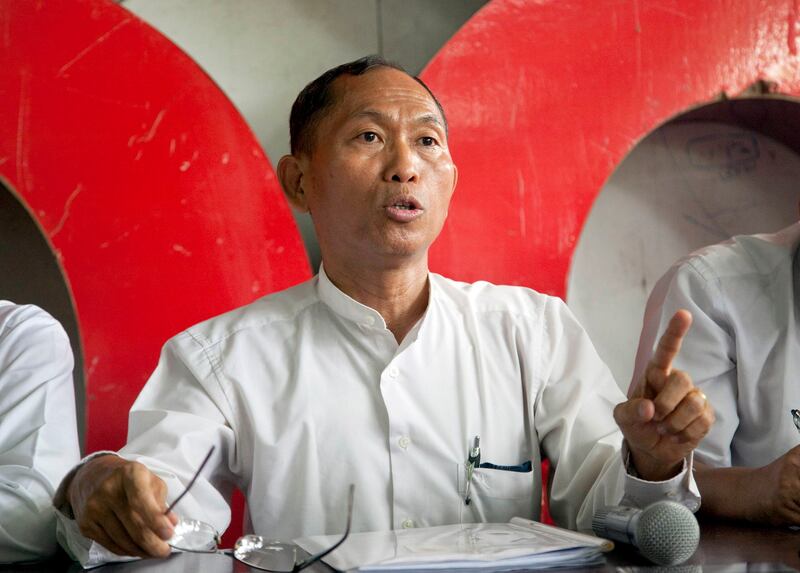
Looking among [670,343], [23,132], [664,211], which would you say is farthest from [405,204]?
[664,211]

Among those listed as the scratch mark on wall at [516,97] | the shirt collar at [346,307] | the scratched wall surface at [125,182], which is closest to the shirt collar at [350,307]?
the shirt collar at [346,307]

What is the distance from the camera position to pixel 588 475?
5.17 ft

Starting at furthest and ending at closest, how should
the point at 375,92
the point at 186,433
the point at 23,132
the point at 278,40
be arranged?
the point at 278,40
the point at 23,132
the point at 375,92
the point at 186,433

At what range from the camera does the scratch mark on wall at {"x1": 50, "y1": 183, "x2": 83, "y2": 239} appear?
6.73 feet

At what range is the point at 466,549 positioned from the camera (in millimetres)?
1188

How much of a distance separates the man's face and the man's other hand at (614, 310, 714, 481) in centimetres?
52

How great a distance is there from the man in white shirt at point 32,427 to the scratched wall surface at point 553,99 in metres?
0.88

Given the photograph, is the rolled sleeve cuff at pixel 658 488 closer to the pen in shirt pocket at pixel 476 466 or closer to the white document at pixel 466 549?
the white document at pixel 466 549

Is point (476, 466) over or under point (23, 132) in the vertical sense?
under

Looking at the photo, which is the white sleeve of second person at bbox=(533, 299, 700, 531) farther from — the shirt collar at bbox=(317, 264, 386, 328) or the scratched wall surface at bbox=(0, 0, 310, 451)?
Answer: the scratched wall surface at bbox=(0, 0, 310, 451)

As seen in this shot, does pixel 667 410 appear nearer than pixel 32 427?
Yes

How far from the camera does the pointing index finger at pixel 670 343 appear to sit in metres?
1.29

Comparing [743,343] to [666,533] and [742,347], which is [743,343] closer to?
[742,347]

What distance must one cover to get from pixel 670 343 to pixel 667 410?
88mm
